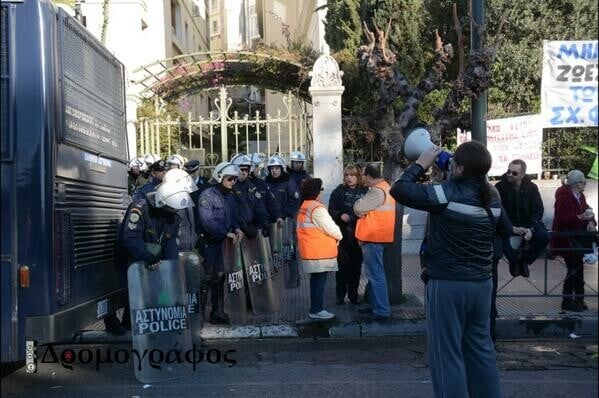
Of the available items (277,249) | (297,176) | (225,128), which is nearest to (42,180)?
(277,249)

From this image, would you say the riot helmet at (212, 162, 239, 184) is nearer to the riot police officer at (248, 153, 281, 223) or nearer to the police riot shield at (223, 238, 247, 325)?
the police riot shield at (223, 238, 247, 325)

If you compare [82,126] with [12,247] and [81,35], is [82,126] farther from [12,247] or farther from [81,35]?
[12,247]

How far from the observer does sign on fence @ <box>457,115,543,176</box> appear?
10445 millimetres

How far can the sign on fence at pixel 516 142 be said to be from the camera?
34.3 ft

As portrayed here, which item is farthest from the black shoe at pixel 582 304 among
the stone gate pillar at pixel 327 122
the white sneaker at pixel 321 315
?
the stone gate pillar at pixel 327 122

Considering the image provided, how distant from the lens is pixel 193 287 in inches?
250

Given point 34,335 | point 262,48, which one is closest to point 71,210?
point 34,335

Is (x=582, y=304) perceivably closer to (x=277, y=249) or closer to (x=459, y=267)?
(x=459, y=267)

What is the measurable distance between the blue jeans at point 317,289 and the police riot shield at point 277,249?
1.19 m

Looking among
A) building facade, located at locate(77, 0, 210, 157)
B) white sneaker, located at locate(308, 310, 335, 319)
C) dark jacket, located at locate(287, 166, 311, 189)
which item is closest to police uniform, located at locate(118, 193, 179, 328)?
white sneaker, located at locate(308, 310, 335, 319)

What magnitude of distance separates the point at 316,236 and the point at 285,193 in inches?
99.6

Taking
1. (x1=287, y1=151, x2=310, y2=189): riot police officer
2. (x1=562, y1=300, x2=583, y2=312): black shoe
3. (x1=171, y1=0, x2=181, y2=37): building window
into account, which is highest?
(x1=171, y1=0, x2=181, y2=37): building window

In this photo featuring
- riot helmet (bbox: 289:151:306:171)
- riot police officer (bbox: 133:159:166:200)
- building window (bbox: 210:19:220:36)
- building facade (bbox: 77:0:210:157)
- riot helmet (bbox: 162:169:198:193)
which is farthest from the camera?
building window (bbox: 210:19:220:36)

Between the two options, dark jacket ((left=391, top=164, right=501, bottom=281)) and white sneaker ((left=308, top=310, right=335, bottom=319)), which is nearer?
dark jacket ((left=391, top=164, right=501, bottom=281))
